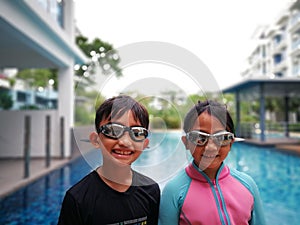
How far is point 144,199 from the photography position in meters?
0.96

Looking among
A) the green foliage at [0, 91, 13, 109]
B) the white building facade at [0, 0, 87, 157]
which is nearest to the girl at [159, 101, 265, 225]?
the white building facade at [0, 0, 87, 157]

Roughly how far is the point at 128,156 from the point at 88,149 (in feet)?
0.48

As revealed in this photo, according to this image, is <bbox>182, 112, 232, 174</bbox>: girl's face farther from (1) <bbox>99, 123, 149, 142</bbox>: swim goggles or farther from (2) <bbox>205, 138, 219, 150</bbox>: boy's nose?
(1) <bbox>99, 123, 149, 142</bbox>: swim goggles

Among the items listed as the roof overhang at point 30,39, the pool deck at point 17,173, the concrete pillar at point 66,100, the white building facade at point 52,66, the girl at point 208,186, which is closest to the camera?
the girl at point 208,186

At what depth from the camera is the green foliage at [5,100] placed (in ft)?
22.5

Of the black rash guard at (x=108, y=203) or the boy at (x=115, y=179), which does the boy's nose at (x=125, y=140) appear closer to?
the boy at (x=115, y=179)

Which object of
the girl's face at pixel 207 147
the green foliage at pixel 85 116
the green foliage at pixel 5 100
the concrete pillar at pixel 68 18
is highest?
the concrete pillar at pixel 68 18

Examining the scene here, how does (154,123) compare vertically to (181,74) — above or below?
below

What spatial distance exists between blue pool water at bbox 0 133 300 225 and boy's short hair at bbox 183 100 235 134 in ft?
0.26

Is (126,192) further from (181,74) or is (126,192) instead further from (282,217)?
(282,217)

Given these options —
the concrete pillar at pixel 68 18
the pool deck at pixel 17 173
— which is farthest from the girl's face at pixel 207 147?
the concrete pillar at pixel 68 18

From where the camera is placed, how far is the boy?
83cm

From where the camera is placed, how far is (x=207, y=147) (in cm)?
89

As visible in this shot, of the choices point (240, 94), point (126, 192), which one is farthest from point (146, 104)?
point (240, 94)
